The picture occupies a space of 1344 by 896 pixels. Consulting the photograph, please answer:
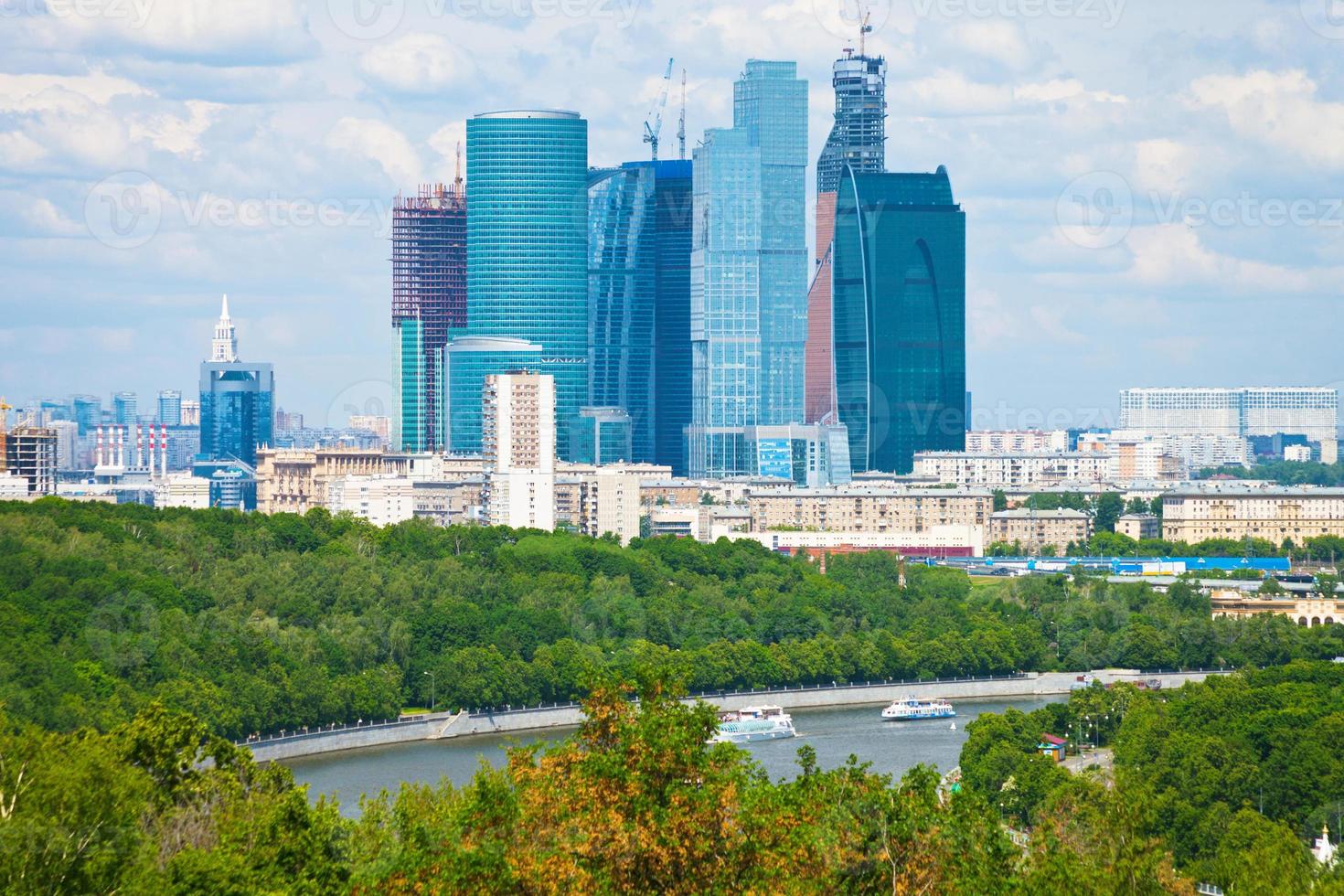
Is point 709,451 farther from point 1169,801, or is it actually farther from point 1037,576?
point 1169,801

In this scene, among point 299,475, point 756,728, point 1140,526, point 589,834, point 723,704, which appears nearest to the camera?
point 589,834

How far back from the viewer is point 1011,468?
381 feet

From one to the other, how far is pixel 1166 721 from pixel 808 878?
18.3m

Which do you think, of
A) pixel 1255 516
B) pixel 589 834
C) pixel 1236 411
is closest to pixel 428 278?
pixel 1255 516

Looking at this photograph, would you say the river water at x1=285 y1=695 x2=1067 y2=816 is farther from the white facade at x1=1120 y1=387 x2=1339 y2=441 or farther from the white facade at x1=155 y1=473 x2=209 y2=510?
the white facade at x1=1120 y1=387 x2=1339 y2=441

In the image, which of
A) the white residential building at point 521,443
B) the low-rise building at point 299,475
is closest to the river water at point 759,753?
the white residential building at point 521,443

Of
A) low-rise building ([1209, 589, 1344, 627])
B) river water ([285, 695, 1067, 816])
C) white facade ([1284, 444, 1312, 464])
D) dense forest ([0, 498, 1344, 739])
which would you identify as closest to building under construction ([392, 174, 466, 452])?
dense forest ([0, 498, 1344, 739])

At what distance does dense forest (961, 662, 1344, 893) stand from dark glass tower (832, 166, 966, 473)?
228ft

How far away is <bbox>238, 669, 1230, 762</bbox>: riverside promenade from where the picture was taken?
40250 millimetres

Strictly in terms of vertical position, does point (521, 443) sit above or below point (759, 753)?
above

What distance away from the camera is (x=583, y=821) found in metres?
15.5

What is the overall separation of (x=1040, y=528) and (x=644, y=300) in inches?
1138

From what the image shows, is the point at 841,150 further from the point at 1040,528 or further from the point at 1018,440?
the point at 1018,440

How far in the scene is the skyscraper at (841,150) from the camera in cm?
11012
